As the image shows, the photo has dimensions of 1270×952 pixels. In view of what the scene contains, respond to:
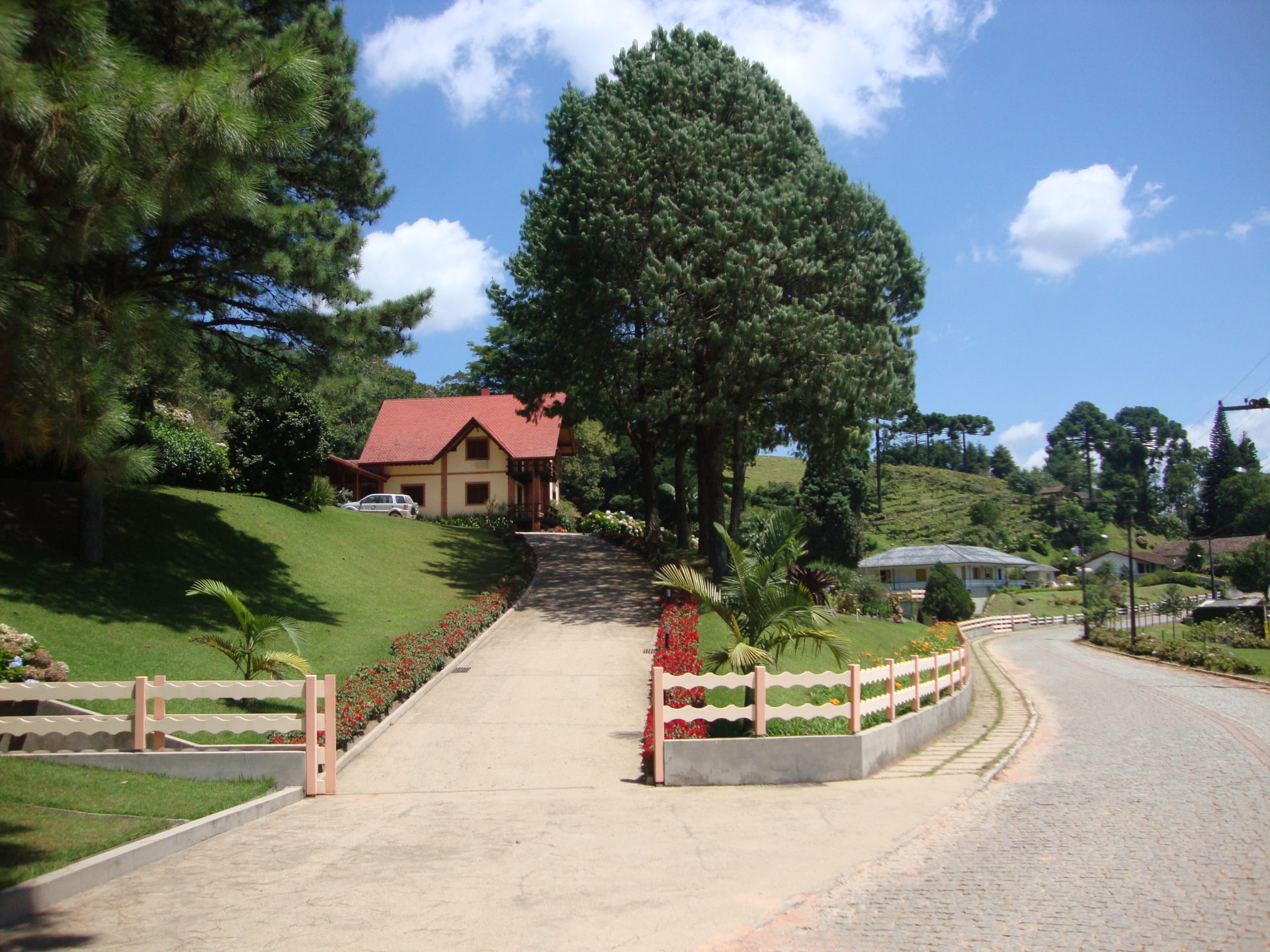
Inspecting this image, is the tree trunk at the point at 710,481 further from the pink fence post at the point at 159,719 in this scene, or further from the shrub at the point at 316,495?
the pink fence post at the point at 159,719

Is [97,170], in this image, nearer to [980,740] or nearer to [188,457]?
[980,740]

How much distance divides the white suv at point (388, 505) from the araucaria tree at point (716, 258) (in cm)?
1664

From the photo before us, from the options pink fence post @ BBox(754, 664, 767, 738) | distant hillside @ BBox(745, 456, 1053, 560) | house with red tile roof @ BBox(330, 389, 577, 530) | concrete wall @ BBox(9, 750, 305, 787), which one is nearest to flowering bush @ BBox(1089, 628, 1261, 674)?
pink fence post @ BBox(754, 664, 767, 738)

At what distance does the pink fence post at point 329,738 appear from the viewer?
9.66 m

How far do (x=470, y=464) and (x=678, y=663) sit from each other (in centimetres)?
3201

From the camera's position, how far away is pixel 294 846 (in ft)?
24.8

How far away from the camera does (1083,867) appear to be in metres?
6.76

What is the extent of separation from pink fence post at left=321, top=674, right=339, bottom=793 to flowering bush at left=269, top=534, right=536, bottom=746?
995 millimetres

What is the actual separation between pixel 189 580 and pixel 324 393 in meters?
4.72

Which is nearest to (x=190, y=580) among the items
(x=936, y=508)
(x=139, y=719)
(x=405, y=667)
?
(x=405, y=667)

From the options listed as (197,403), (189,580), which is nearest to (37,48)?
(197,403)

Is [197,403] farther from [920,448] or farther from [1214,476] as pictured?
[920,448]

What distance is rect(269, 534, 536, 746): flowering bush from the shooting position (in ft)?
37.9

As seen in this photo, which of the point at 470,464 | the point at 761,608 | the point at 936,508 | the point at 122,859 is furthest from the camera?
the point at 936,508
